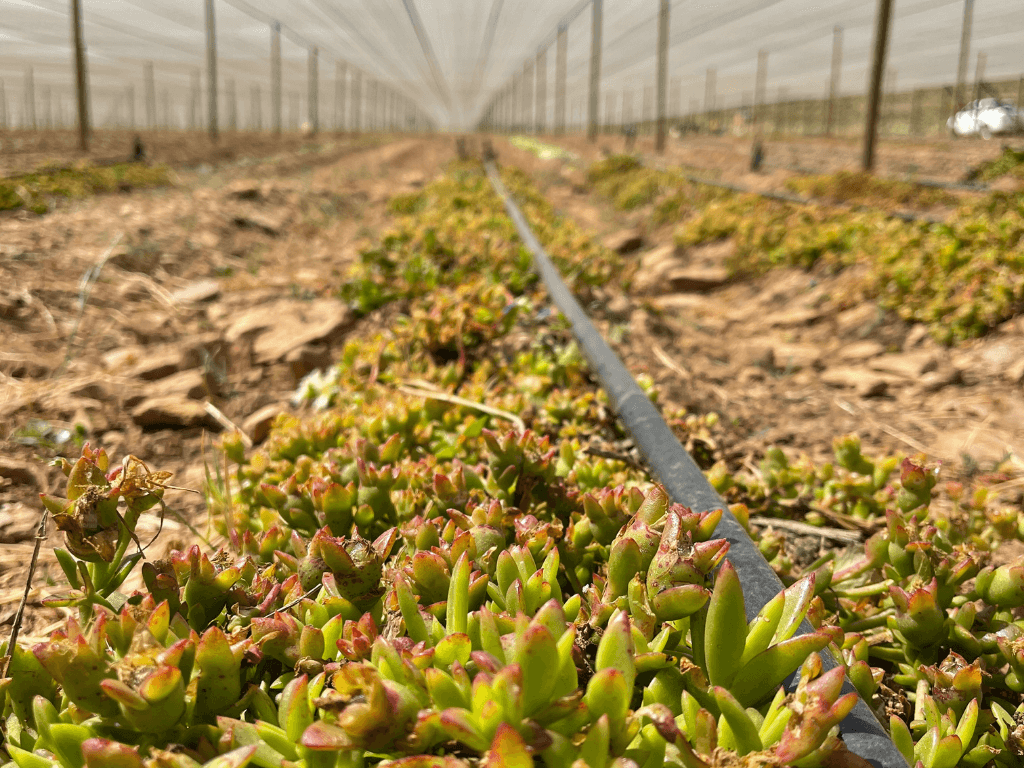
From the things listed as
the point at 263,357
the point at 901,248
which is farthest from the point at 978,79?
the point at 263,357

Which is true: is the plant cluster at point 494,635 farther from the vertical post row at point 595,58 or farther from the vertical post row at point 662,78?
the vertical post row at point 595,58

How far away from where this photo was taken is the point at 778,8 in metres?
23.0

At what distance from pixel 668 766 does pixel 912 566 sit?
85 cm

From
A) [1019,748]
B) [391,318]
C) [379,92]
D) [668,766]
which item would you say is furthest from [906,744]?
[379,92]

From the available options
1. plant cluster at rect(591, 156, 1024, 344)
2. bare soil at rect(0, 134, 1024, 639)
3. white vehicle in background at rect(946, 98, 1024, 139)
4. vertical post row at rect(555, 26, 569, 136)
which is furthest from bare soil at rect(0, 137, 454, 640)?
vertical post row at rect(555, 26, 569, 136)

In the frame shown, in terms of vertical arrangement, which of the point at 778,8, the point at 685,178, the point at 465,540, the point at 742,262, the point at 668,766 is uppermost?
the point at 778,8

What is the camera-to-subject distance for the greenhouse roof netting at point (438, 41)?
23016 millimetres

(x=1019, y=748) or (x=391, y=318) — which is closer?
(x=1019, y=748)

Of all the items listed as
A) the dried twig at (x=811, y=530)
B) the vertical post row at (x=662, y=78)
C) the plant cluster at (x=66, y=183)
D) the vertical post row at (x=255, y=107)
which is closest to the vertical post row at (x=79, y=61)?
the plant cluster at (x=66, y=183)

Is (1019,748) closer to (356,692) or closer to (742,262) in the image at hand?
(356,692)

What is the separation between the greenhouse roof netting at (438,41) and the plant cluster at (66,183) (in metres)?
10.9

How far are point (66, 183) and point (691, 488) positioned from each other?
896 cm

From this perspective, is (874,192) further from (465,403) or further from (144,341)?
(144,341)

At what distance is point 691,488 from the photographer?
1.69 metres
